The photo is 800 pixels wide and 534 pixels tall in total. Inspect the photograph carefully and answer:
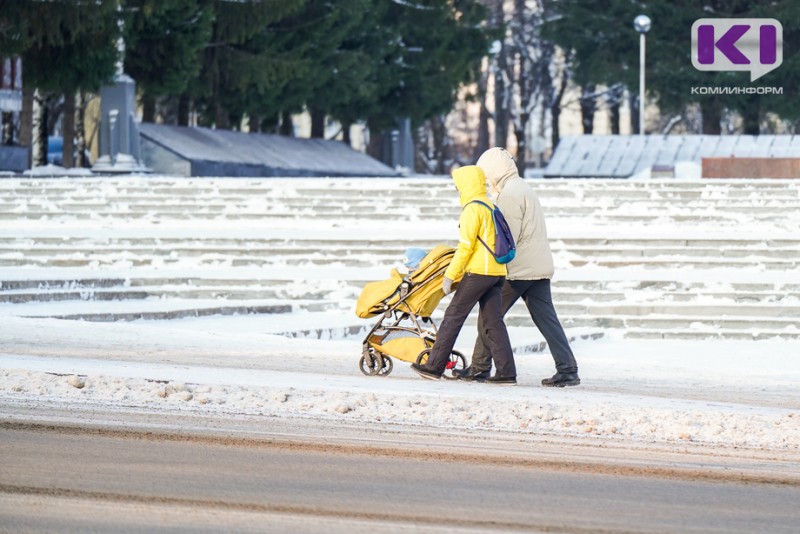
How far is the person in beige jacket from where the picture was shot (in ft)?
38.5

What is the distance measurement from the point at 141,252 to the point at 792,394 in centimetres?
1209

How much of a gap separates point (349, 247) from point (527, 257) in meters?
10.8

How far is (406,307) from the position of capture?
12172 millimetres

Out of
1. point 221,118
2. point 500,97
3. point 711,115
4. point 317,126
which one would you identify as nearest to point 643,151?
point 711,115

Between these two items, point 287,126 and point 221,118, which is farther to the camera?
point 287,126

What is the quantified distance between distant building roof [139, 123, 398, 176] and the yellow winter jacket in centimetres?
3135

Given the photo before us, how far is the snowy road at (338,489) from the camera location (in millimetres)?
6609

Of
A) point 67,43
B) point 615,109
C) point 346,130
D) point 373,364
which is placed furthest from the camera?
point 615,109

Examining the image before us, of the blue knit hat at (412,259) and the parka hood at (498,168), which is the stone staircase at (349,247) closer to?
the blue knit hat at (412,259)

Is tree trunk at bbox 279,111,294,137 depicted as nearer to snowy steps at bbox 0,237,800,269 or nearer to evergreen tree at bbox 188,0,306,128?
evergreen tree at bbox 188,0,306,128

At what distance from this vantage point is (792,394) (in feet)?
41.5

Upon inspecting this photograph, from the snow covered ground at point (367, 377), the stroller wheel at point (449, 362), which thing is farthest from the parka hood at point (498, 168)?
the snow covered ground at point (367, 377)

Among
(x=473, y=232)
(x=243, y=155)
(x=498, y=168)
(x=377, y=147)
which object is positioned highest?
(x=377, y=147)

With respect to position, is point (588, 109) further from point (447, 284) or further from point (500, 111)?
point (447, 284)
